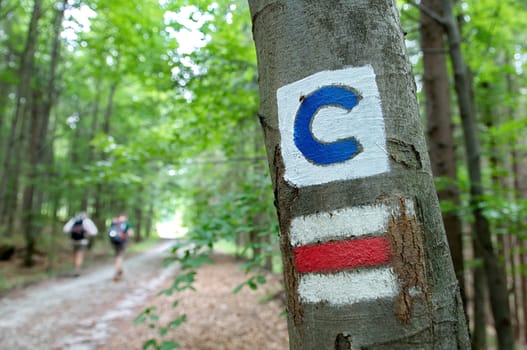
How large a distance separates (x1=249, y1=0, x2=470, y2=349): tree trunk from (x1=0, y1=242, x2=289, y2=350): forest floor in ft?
9.00

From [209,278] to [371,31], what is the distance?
32.7 feet

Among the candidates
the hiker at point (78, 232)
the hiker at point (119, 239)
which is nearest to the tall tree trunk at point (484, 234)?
the hiker at point (119, 239)

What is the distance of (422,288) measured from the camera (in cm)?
83

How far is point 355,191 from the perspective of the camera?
2.81 ft

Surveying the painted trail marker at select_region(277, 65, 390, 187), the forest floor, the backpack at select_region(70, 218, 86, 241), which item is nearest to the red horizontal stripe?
the painted trail marker at select_region(277, 65, 390, 187)

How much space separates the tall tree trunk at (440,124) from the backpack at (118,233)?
823 centimetres

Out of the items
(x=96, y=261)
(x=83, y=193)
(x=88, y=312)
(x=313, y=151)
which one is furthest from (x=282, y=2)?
(x=83, y=193)

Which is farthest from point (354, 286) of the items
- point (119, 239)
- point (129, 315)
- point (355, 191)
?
point (119, 239)

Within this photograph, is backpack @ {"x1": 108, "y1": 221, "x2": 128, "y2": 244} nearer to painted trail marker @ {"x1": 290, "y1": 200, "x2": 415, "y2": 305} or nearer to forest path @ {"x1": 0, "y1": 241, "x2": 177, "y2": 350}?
forest path @ {"x1": 0, "y1": 241, "x2": 177, "y2": 350}

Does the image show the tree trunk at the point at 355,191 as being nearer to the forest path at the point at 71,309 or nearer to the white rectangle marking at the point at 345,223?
the white rectangle marking at the point at 345,223

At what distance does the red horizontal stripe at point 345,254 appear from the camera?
84 centimetres

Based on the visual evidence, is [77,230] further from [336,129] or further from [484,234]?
[336,129]

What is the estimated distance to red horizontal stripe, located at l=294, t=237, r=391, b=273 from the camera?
837mm

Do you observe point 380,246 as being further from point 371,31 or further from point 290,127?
point 371,31
